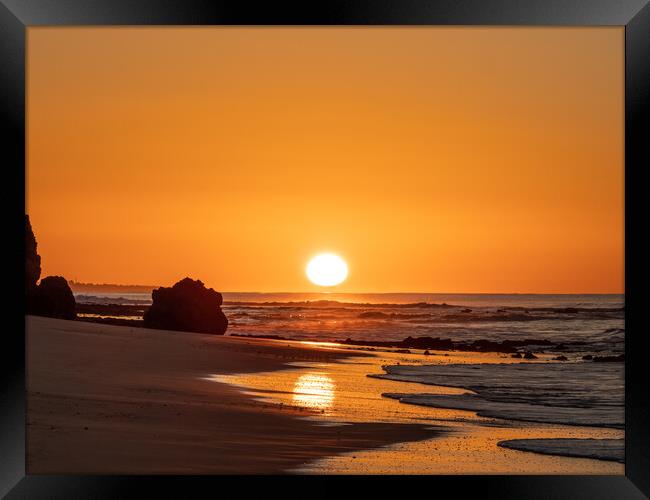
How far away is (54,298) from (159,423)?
4731mm

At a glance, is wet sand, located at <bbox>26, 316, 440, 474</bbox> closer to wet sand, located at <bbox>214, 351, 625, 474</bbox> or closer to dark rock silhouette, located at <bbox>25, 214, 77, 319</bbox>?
wet sand, located at <bbox>214, 351, 625, 474</bbox>

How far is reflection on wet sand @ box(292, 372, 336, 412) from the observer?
23.4ft

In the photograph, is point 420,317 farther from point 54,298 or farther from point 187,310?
point 54,298

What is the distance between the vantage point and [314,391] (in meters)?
7.70

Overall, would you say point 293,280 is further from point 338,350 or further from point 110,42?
point 110,42

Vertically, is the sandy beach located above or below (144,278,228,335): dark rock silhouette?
below

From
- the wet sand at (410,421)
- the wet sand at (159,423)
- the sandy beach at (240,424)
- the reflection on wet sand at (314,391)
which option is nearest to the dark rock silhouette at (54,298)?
the sandy beach at (240,424)

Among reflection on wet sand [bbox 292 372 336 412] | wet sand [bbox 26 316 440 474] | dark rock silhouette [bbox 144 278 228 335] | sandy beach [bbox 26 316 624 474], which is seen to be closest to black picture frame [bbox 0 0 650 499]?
wet sand [bbox 26 316 440 474]

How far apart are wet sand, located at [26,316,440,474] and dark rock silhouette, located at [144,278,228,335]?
188cm

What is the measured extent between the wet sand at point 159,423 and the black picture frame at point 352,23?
12.2 inches

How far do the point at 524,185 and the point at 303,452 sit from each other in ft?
13.6

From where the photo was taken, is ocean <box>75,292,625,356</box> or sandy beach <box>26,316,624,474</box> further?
ocean <box>75,292,625,356</box>

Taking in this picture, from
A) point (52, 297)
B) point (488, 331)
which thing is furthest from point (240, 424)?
point (488, 331)

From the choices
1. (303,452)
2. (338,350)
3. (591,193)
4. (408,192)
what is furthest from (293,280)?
(303,452)
